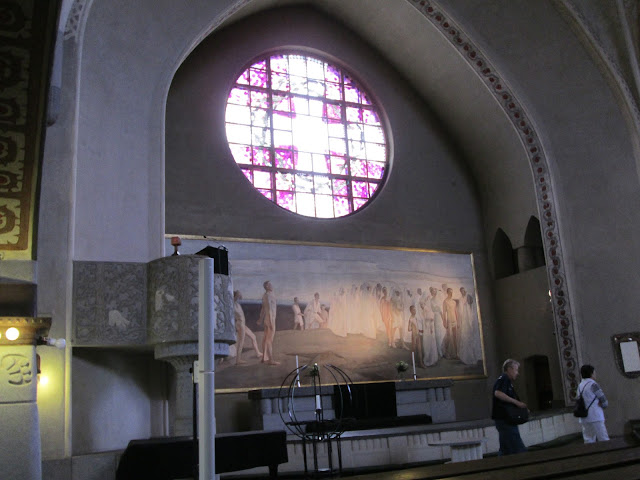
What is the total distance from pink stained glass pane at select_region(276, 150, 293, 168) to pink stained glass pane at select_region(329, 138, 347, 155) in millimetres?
1099

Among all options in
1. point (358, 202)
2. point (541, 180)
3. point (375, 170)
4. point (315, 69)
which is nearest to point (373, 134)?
point (375, 170)

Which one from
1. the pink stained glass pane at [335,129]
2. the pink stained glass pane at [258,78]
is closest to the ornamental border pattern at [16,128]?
the pink stained glass pane at [258,78]

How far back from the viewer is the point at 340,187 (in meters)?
15.2

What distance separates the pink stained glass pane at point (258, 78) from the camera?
14.9 metres

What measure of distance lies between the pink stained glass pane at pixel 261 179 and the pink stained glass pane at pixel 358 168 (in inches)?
84.4

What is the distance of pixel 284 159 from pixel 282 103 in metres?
1.38

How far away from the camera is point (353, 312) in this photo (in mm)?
13977

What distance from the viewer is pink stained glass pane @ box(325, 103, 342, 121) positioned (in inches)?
620

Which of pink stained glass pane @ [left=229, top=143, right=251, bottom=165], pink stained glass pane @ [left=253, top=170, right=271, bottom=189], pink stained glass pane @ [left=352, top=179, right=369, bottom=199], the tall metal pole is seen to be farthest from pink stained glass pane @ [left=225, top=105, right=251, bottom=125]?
the tall metal pole

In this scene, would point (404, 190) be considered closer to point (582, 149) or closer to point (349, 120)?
point (349, 120)

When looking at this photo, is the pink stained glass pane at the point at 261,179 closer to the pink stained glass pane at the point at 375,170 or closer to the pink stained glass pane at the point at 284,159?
the pink stained glass pane at the point at 284,159

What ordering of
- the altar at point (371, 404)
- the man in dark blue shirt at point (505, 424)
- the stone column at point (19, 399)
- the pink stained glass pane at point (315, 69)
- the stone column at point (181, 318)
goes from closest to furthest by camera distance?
the stone column at point (19, 399)
the man in dark blue shirt at point (505, 424)
the stone column at point (181, 318)
the altar at point (371, 404)
the pink stained glass pane at point (315, 69)

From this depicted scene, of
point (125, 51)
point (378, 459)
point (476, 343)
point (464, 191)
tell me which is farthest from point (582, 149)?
point (125, 51)

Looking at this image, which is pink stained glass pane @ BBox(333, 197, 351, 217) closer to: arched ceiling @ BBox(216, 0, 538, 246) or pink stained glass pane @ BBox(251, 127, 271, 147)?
pink stained glass pane @ BBox(251, 127, 271, 147)
